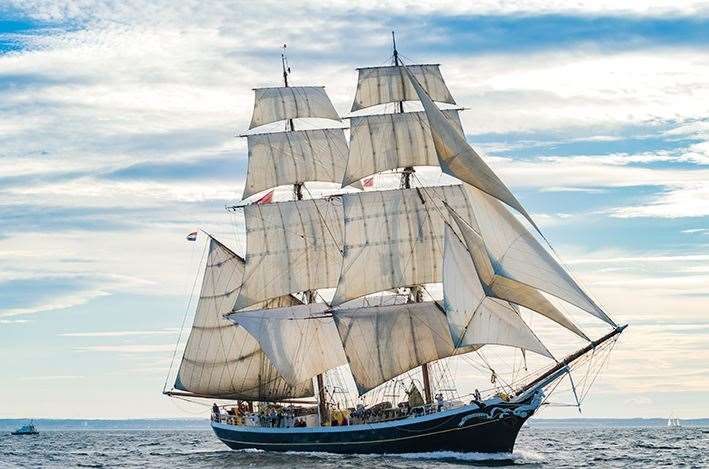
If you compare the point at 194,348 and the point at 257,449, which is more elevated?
the point at 194,348

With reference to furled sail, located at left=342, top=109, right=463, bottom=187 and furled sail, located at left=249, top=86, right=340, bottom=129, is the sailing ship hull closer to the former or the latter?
furled sail, located at left=342, top=109, right=463, bottom=187

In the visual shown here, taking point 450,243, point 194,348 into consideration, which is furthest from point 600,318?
point 194,348

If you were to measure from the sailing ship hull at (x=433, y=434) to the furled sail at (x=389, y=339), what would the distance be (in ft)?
13.2

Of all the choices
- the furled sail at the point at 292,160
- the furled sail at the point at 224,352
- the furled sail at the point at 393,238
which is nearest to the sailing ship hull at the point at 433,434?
the furled sail at the point at 393,238

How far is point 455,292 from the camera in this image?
6919 centimetres

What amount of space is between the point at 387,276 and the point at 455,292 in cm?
1059

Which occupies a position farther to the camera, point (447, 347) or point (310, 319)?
point (310, 319)

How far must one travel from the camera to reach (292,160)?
3504 inches

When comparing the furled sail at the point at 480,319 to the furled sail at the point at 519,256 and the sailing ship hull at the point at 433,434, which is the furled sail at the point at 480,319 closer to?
the furled sail at the point at 519,256

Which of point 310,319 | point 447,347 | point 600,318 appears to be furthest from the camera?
point 310,319

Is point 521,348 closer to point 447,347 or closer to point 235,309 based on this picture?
point 447,347

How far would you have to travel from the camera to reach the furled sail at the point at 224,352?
88750 millimetres

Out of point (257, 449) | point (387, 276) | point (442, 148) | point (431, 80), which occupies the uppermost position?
point (431, 80)

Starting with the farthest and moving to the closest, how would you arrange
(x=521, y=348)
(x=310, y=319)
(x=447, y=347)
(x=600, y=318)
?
(x=310, y=319)
(x=447, y=347)
(x=521, y=348)
(x=600, y=318)
